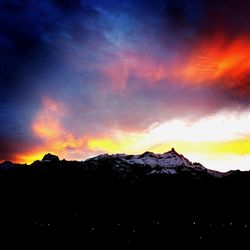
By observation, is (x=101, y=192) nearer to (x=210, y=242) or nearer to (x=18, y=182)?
(x=18, y=182)

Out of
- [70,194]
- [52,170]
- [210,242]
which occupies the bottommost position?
[210,242]

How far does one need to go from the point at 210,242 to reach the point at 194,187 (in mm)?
81719

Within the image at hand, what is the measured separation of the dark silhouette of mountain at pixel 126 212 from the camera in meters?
53.5

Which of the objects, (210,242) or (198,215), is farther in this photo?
(198,215)

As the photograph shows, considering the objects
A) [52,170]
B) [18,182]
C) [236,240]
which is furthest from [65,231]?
[52,170]

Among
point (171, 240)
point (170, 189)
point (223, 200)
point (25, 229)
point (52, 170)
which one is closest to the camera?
point (25, 229)

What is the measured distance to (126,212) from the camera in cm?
9431

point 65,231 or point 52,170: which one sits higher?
point 52,170

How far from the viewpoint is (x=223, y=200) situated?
351 ft

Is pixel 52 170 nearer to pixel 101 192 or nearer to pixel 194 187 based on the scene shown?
pixel 101 192

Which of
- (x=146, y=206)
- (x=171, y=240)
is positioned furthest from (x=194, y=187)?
(x=171, y=240)

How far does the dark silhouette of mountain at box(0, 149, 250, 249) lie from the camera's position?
2105 inches

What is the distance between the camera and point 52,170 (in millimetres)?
189375

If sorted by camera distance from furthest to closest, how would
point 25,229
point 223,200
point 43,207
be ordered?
point 223,200 < point 43,207 < point 25,229
